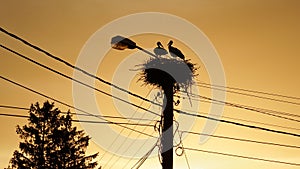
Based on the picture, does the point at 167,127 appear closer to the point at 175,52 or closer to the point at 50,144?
the point at 175,52

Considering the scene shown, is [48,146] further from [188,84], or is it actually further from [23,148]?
[188,84]

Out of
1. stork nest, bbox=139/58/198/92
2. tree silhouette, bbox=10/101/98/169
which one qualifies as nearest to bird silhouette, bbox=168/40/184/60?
stork nest, bbox=139/58/198/92

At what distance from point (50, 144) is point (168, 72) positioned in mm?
20999

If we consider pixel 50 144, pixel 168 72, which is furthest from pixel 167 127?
pixel 50 144

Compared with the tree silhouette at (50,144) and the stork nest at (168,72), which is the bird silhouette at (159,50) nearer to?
the stork nest at (168,72)

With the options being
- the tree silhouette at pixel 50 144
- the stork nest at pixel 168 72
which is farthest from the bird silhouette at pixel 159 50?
the tree silhouette at pixel 50 144

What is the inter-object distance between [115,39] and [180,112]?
2865 mm

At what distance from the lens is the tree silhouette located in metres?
35.2

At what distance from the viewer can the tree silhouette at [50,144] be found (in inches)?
1388

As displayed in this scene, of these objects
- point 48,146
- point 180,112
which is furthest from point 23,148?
point 180,112

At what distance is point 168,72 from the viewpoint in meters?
16.0

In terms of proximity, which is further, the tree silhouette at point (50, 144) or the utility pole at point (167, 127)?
the tree silhouette at point (50, 144)

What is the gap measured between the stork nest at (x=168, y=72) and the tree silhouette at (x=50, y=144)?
19180 millimetres

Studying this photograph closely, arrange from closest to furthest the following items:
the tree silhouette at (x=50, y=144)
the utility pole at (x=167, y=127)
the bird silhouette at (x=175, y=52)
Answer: the utility pole at (x=167, y=127) < the bird silhouette at (x=175, y=52) < the tree silhouette at (x=50, y=144)
